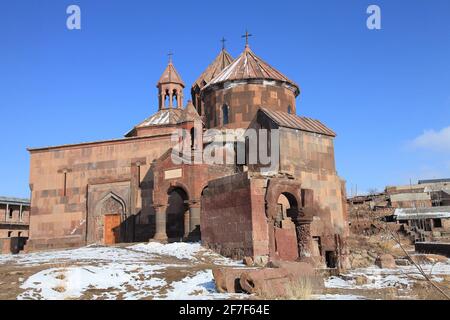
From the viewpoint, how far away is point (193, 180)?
50.0ft

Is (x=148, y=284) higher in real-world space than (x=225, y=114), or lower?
lower

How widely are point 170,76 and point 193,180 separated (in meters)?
12.7

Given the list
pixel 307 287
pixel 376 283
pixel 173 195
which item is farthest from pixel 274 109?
pixel 307 287

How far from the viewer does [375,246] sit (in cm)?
2008

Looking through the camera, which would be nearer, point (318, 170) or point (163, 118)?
point (318, 170)

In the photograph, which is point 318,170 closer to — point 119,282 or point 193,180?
point 193,180

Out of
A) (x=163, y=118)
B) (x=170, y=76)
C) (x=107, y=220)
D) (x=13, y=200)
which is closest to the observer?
(x=107, y=220)

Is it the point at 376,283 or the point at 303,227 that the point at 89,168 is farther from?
the point at 376,283

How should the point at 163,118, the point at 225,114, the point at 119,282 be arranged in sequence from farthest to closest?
1. the point at 163,118
2. the point at 225,114
3. the point at 119,282

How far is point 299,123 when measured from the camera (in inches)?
714

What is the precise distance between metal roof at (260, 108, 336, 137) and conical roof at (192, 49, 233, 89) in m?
8.37

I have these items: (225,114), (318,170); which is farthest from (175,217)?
(318,170)

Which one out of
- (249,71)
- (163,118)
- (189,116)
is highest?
(249,71)

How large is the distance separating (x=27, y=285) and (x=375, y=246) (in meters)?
16.2
